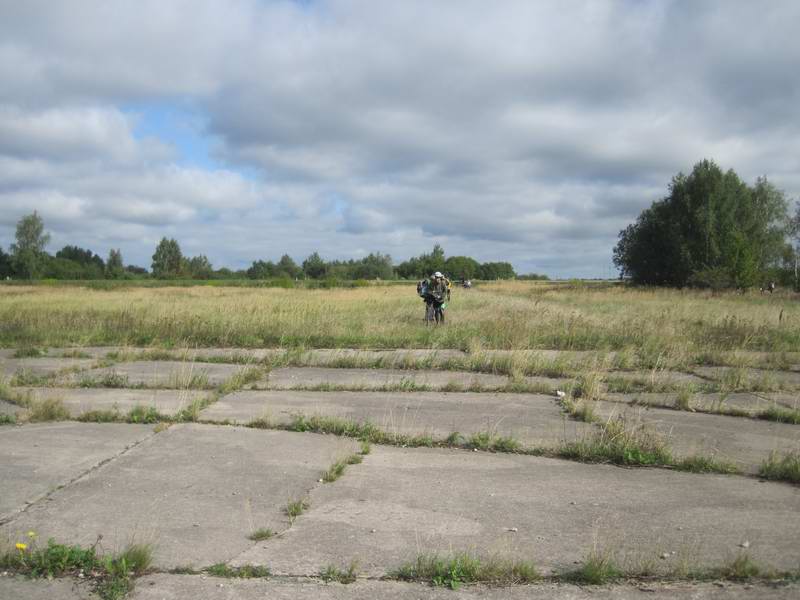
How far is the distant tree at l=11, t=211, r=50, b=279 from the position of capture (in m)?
96.2

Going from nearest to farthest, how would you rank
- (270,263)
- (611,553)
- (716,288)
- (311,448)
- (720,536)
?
(611,553)
(720,536)
(311,448)
(716,288)
(270,263)

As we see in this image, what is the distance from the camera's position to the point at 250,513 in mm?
3896

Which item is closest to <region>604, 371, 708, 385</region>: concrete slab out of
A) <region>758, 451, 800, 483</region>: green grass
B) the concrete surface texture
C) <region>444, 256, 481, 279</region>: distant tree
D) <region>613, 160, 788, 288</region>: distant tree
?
the concrete surface texture

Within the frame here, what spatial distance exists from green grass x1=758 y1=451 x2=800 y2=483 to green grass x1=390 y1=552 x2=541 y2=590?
2.75 metres

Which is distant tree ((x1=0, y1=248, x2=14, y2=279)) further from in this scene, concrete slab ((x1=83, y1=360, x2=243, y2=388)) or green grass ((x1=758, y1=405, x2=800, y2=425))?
green grass ((x1=758, y1=405, x2=800, y2=425))

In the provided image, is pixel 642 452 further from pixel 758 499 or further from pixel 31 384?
pixel 31 384

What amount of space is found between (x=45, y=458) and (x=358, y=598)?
347cm

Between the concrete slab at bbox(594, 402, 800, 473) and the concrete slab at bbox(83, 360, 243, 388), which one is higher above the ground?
the concrete slab at bbox(594, 402, 800, 473)

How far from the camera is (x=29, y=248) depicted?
9850cm

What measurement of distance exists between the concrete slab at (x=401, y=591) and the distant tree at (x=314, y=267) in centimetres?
12087

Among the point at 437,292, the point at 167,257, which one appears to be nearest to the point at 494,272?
the point at 167,257

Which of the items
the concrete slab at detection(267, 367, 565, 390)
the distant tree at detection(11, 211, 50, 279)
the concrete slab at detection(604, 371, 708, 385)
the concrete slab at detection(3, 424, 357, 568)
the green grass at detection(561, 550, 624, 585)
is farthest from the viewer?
the distant tree at detection(11, 211, 50, 279)

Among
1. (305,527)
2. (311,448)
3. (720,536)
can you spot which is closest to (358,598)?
(305,527)

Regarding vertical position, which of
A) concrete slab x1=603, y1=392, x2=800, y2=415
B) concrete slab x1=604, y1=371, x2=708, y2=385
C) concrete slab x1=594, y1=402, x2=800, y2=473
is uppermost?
concrete slab x1=604, y1=371, x2=708, y2=385
